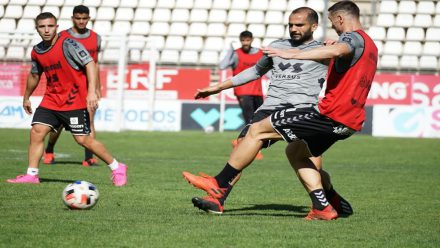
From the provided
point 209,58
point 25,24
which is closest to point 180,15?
point 209,58

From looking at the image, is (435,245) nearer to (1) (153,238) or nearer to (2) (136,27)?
(1) (153,238)

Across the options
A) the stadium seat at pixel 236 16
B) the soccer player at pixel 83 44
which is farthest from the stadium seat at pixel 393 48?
the soccer player at pixel 83 44

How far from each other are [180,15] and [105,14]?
2704mm

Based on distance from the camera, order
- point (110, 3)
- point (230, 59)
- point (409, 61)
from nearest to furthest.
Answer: point (230, 59)
point (409, 61)
point (110, 3)

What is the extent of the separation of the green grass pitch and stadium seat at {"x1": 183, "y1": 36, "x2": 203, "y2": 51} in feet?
46.1

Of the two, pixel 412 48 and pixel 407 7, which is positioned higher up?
pixel 407 7

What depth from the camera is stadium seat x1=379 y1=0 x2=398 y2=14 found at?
3238 cm

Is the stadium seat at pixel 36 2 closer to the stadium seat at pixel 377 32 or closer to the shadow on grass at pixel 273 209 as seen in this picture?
the stadium seat at pixel 377 32

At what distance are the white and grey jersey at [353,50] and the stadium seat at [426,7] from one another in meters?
25.1

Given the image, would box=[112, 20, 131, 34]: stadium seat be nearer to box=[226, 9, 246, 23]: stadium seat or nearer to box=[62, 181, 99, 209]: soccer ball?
box=[226, 9, 246, 23]: stadium seat

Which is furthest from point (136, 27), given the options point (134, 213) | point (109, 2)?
point (134, 213)

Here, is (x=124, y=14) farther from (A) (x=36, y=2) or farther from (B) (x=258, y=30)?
(B) (x=258, y=30)

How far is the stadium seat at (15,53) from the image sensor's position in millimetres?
26062

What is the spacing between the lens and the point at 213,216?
26.9 ft
